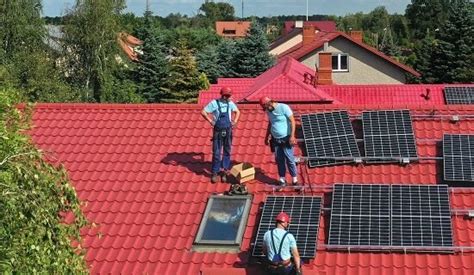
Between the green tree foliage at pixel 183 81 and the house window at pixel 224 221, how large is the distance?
35.7m

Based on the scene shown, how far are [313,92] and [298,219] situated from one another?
415 inches

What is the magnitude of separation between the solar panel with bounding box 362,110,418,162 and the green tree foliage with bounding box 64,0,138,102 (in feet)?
101

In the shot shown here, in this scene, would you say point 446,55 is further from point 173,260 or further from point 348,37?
point 173,260

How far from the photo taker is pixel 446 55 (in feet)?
157

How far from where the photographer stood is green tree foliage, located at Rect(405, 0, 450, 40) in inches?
4114

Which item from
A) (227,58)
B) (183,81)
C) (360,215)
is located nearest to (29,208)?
(360,215)

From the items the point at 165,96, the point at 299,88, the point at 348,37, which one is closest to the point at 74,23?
the point at 165,96

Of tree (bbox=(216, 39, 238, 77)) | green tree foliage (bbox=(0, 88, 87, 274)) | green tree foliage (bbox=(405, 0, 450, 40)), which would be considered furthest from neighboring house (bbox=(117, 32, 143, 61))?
green tree foliage (bbox=(405, 0, 450, 40))

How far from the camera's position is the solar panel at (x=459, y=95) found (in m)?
19.7

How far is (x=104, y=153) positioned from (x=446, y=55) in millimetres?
39605

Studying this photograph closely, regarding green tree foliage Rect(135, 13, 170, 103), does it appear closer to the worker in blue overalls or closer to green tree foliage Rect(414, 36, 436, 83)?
green tree foliage Rect(414, 36, 436, 83)

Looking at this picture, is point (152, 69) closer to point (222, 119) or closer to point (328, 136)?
point (328, 136)

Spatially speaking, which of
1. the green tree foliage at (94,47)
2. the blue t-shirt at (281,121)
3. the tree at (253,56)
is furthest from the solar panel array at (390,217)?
the tree at (253,56)

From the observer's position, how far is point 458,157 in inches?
429
